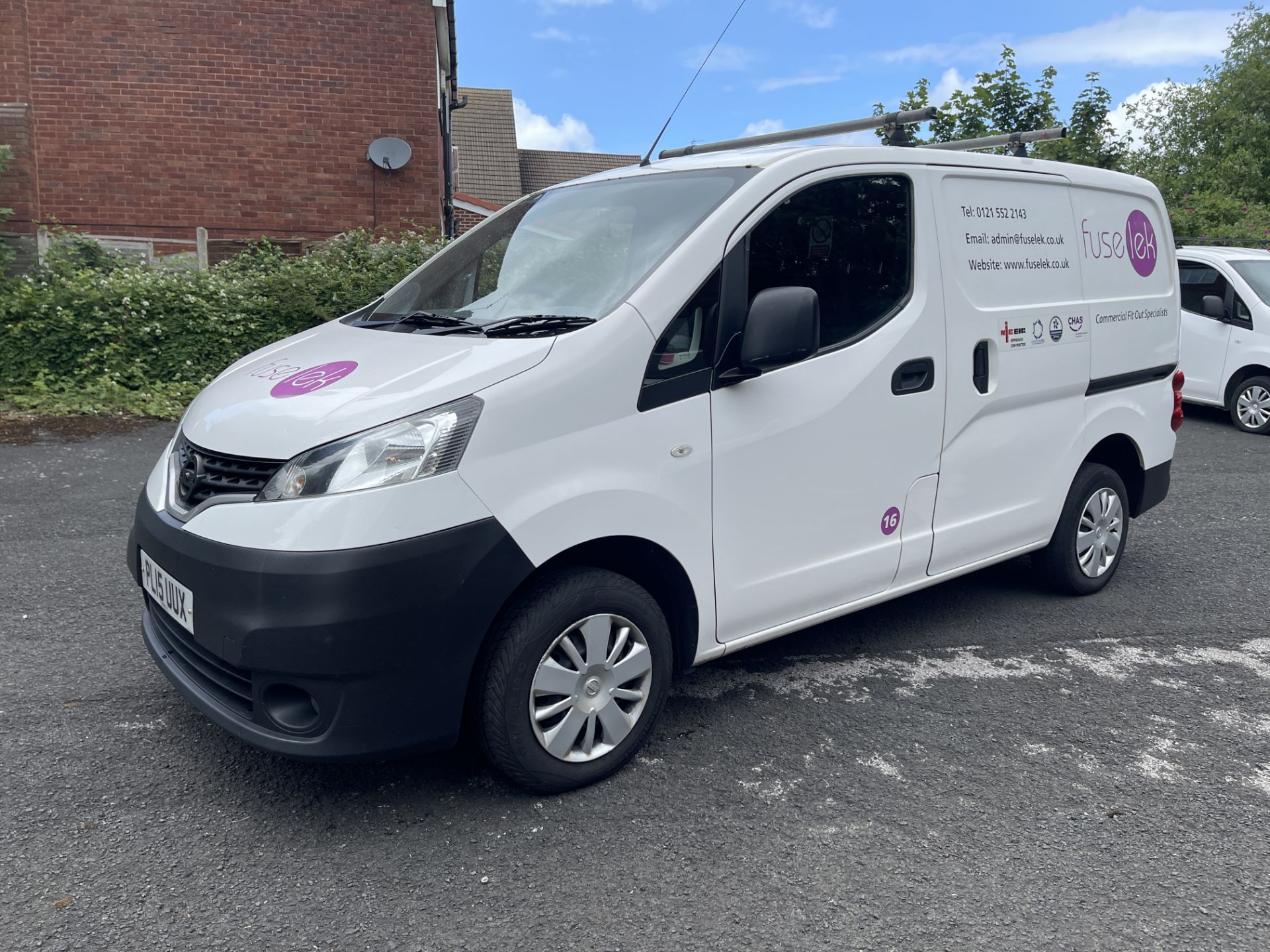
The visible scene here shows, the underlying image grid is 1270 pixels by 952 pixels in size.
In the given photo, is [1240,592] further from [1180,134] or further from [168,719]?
[1180,134]

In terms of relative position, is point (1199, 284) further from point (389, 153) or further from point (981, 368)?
point (389, 153)

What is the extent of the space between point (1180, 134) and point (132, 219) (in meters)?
43.4

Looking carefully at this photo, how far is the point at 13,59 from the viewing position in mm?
13055

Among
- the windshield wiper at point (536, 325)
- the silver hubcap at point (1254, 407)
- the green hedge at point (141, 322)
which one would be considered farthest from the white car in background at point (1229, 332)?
the windshield wiper at point (536, 325)

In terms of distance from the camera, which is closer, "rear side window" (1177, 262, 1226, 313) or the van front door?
the van front door

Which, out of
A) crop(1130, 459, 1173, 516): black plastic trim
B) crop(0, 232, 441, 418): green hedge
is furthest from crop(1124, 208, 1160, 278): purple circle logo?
crop(0, 232, 441, 418): green hedge

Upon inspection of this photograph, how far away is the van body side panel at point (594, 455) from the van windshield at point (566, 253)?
0.73 ft

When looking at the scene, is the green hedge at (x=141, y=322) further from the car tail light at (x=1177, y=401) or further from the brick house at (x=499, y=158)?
the brick house at (x=499, y=158)

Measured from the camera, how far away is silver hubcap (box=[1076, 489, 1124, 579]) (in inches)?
Result: 192

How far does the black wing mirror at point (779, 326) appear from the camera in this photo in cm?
310

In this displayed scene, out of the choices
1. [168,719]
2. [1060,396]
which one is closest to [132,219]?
[168,719]

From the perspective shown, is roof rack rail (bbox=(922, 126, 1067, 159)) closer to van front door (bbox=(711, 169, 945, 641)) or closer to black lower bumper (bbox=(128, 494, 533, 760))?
van front door (bbox=(711, 169, 945, 641))

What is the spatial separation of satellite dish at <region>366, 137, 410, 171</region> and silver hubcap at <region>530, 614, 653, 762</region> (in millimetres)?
12020

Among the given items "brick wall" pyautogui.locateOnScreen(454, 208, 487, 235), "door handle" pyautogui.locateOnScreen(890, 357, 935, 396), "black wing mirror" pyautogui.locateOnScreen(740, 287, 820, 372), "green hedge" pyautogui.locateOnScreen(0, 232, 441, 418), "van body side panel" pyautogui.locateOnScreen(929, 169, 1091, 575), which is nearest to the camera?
"black wing mirror" pyautogui.locateOnScreen(740, 287, 820, 372)
